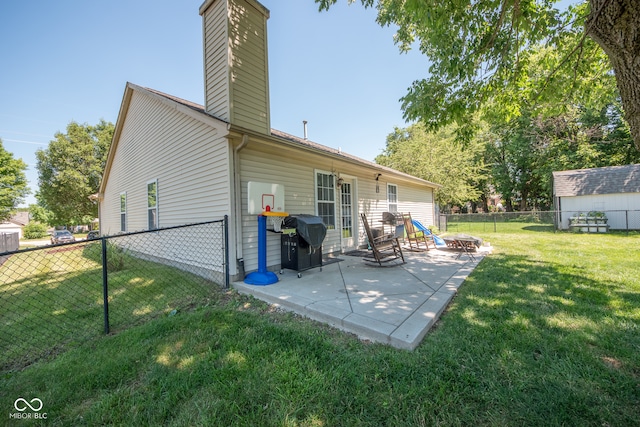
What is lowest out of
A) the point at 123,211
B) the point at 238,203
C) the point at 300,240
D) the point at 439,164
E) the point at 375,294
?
the point at 375,294

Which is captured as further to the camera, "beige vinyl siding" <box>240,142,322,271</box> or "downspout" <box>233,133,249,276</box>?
"beige vinyl siding" <box>240,142,322,271</box>

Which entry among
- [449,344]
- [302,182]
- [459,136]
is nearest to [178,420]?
[449,344]

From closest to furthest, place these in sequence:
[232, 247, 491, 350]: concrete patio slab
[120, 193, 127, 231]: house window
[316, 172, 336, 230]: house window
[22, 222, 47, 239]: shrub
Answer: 1. [232, 247, 491, 350]: concrete patio slab
2. [316, 172, 336, 230]: house window
3. [120, 193, 127, 231]: house window
4. [22, 222, 47, 239]: shrub

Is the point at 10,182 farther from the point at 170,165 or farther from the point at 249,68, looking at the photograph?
the point at 249,68

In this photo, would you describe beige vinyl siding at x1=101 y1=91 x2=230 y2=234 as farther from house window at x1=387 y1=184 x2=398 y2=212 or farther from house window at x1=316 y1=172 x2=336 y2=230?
house window at x1=387 y1=184 x2=398 y2=212

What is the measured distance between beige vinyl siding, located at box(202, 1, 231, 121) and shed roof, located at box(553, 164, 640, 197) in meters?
17.8

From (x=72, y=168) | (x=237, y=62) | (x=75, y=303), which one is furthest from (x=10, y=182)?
(x=237, y=62)

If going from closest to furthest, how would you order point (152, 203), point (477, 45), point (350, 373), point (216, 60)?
point (350, 373) < point (477, 45) < point (216, 60) < point (152, 203)

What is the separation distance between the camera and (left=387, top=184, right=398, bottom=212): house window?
932 centimetres

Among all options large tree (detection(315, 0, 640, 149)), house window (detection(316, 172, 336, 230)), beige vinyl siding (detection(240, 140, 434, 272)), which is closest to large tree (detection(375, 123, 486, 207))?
beige vinyl siding (detection(240, 140, 434, 272))

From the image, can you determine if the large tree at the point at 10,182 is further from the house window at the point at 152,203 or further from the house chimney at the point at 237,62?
the house chimney at the point at 237,62

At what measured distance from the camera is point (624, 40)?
5.33 ft

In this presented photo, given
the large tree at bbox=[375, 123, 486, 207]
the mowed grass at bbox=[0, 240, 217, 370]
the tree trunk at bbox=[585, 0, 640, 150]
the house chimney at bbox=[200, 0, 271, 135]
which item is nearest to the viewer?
the tree trunk at bbox=[585, 0, 640, 150]

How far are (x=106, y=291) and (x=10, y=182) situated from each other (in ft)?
95.6
